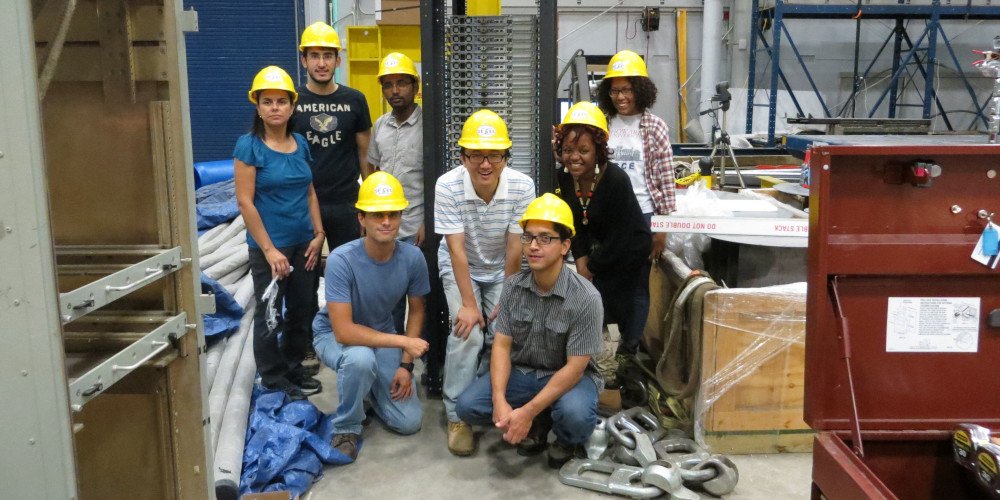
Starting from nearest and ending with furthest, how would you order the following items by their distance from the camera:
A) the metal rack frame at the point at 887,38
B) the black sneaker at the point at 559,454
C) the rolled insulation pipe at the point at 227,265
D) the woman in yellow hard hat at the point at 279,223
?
1. the black sneaker at the point at 559,454
2. the woman in yellow hard hat at the point at 279,223
3. the rolled insulation pipe at the point at 227,265
4. the metal rack frame at the point at 887,38

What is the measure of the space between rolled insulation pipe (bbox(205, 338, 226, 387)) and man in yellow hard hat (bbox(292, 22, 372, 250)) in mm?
825

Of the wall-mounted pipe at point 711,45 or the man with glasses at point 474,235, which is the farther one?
the wall-mounted pipe at point 711,45

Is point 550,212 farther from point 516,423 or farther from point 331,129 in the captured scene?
point 331,129

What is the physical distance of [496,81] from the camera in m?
4.01

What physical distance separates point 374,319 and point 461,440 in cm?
70

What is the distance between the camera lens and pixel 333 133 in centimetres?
415

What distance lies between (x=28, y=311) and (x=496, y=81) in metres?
2.85

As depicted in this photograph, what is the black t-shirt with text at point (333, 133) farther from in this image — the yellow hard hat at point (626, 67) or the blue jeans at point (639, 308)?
the blue jeans at point (639, 308)

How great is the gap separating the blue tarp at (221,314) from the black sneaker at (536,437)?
6.04 ft

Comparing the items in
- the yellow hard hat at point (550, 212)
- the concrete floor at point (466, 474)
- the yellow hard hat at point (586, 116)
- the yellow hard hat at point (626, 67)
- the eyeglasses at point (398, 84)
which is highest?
the yellow hard hat at point (626, 67)

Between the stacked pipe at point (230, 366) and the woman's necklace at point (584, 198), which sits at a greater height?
the woman's necklace at point (584, 198)

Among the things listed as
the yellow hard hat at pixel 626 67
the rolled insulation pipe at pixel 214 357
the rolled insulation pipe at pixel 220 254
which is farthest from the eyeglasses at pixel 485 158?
the rolled insulation pipe at pixel 220 254

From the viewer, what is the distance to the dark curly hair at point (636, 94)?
3.93 metres

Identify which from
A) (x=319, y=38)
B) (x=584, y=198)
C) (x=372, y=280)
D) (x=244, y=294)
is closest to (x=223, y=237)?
(x=244, y=294)
